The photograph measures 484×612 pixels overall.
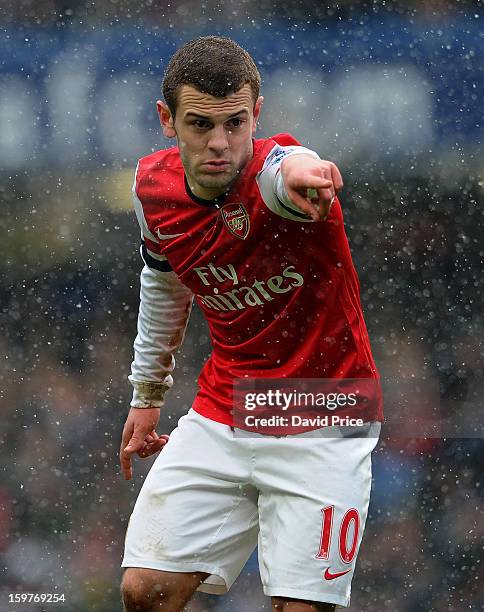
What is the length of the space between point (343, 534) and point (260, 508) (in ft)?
0.81

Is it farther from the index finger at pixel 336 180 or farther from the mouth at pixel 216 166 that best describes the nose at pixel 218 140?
the index finger at pixel 336 180

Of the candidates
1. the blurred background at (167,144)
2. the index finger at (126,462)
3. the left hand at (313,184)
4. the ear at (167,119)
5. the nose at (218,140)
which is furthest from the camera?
the blurred background at (167,144)

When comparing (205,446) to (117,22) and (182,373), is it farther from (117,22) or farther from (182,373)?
(117,22)

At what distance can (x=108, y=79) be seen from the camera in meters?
6.07

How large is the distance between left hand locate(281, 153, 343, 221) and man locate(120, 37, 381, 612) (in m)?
0.19

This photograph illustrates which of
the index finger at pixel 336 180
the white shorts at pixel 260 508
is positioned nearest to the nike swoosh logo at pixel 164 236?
the white shorts at pixel 260 508

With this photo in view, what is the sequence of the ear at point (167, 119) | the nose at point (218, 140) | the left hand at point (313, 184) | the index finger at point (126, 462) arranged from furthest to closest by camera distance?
the index finger at point (126, 462)
the ear at point (167, 119)
the nose at point (218, 140)
the left hand at point (313, 184)

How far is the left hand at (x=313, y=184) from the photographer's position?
85.7 inches

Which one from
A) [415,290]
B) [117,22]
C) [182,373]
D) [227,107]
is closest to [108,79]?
[117,22]

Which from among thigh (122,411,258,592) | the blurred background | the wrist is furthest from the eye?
the blurred background

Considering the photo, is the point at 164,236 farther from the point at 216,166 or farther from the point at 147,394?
the point at 147,394

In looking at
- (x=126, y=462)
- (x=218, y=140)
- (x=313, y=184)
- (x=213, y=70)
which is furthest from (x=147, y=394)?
(x=313, y=184)

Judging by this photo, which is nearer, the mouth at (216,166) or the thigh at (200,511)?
the mouth at (216,166)

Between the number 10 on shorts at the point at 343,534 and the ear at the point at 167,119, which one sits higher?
the ear at the point at 167,119
